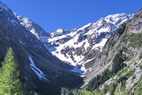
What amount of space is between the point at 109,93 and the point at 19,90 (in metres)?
132

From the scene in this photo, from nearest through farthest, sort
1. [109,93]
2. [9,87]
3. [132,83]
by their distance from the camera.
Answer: [9,87] < [132,83] < [109,93]

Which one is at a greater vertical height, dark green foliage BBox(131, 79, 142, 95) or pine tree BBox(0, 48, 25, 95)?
dark green foliage BBox(131, 79, 142, 95)

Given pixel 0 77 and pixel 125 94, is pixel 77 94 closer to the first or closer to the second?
pixel 125 94

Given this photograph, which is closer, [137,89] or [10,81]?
[10,81]

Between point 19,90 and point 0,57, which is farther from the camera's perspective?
point 0,57

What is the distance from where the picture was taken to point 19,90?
4381 cm

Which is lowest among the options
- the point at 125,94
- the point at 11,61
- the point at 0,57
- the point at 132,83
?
the point at 11,61

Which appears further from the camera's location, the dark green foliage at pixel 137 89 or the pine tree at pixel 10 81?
the dark green foliage at pixel 137 89

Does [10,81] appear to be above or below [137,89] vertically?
below

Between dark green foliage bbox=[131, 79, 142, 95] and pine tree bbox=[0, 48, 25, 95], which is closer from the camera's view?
pine tree bbox=[0, 48, 25, 95]

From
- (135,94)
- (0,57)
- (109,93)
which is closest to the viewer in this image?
(135,94)

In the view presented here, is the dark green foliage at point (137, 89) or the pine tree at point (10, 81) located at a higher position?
the dark green foliage at point (137, 89)

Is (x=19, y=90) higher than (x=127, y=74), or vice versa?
(x=127, y=74)

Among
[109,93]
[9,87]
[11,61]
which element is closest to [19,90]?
[9,87]
